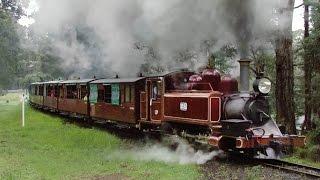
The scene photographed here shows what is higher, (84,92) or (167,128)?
→ (84,92)

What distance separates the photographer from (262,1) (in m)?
10.6

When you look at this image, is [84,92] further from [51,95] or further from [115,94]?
[51,95]

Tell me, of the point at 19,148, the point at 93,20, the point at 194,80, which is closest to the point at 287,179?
the point at 194,80

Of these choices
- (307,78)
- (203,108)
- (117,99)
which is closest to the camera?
(203,108)

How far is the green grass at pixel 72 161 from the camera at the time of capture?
8.48m

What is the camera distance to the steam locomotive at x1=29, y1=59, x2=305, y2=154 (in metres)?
9.66

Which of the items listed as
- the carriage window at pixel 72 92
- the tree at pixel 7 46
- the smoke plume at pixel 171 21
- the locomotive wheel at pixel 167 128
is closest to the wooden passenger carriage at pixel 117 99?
the smoke plume at pixel 171 21

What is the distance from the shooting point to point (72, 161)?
392 inches

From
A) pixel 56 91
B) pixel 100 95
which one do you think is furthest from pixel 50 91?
pixel 100 95

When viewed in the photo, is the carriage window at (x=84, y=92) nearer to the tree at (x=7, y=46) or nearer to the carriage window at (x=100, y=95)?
the carriage window at (x=100, y=95)

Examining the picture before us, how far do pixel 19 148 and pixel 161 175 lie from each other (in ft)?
17.3

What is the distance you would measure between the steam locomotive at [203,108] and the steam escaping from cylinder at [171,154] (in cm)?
33

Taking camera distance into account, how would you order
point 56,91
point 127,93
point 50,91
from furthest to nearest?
point 50,91, point 56,91, point 127,93

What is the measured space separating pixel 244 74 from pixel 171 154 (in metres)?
2.88
